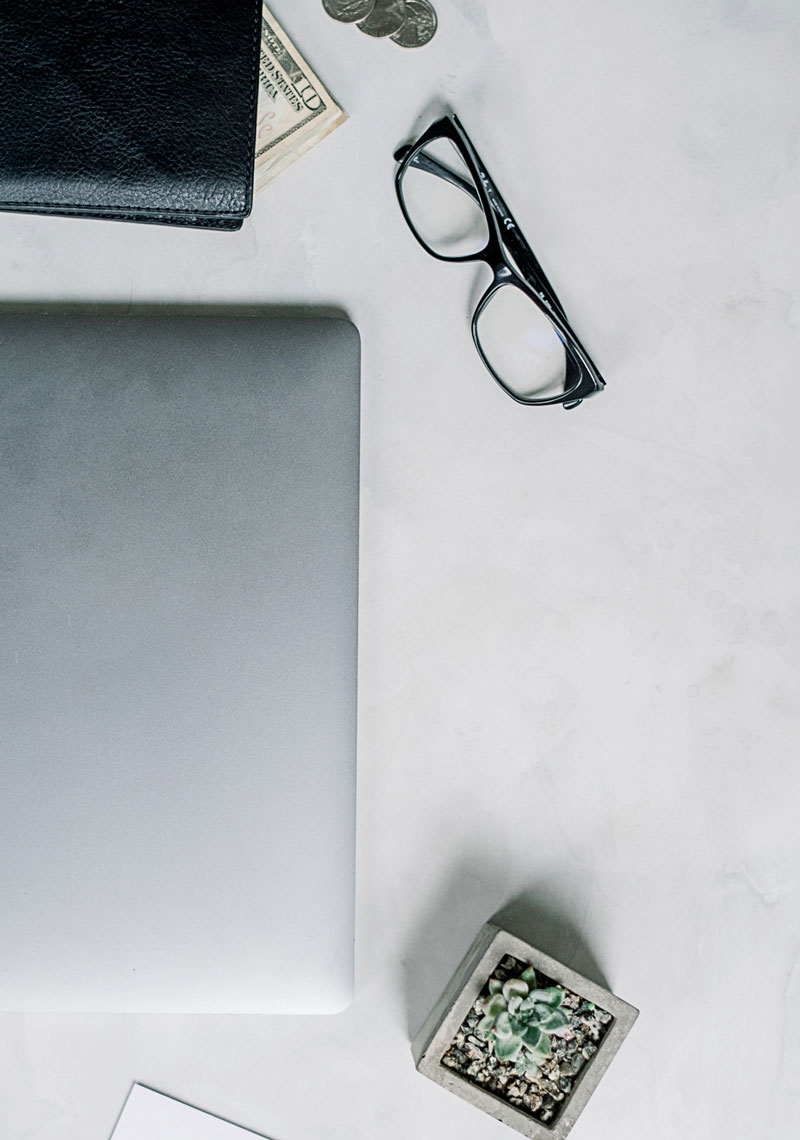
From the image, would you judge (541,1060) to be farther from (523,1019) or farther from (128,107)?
(128,107)

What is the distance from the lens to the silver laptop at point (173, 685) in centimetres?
62

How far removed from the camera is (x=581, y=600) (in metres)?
0.72

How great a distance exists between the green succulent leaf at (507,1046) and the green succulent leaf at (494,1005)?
0.02 metres

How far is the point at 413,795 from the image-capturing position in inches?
28.1

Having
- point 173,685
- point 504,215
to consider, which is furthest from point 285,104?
point 173,685

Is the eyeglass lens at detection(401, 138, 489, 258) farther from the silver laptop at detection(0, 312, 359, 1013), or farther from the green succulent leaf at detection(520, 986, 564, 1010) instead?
the green succulent leaf at detection(520, 986, 564, 1010)

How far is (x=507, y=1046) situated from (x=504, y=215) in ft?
2.11

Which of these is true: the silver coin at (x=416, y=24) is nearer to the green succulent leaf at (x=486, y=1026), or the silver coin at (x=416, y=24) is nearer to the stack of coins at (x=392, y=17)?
the stack of coins at (x=392, y=17)

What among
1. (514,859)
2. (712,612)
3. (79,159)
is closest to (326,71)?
(79,159)

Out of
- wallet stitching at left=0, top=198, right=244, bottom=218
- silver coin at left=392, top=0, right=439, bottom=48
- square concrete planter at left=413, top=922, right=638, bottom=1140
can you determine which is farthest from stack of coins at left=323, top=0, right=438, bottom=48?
square concrete planter at left=413, top=922, right=638, bottom=1140

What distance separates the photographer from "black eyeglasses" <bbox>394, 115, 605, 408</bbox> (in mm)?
689

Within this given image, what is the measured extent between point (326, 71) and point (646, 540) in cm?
46

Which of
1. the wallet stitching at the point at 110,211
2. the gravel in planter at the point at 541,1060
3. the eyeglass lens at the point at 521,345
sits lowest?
the gravel in planter at the point at 541,1060

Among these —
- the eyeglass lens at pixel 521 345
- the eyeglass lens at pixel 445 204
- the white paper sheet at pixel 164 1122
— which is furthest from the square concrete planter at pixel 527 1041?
the eyeglass lens at pixel 445 204
